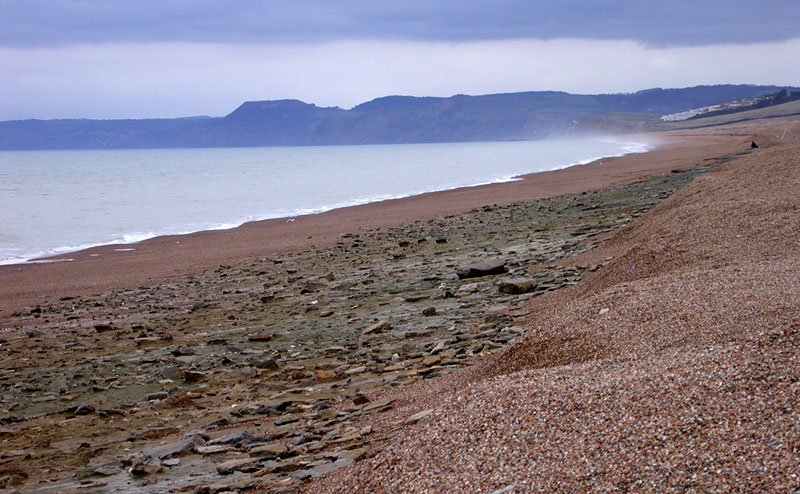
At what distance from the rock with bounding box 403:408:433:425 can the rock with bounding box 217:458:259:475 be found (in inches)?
40.5

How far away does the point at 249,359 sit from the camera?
8414 millimetres

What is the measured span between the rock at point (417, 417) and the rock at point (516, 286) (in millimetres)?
4486

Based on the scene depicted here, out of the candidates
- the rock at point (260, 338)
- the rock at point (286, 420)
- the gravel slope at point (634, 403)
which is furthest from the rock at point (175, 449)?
the rock at point (260, 338)

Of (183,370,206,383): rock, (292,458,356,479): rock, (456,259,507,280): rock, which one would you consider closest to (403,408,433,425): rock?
(292,458,356,479): rock

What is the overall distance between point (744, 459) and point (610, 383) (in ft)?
3.80

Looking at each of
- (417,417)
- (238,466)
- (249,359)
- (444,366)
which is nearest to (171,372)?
(249,359)

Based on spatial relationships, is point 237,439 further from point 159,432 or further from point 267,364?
point 267,364

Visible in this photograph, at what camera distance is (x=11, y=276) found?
16938 millimetres

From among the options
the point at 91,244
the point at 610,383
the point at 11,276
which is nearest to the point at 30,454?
the point at 610,383

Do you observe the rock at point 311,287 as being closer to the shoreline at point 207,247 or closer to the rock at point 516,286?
the rock at point 516,286

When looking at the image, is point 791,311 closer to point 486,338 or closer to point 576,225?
point 486,338

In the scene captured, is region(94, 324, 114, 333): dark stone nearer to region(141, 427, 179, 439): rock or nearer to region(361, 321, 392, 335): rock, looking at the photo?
region(361, 321, 392, 335): rock

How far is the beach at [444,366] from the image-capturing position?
376cm

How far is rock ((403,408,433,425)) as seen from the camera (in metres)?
4.92
